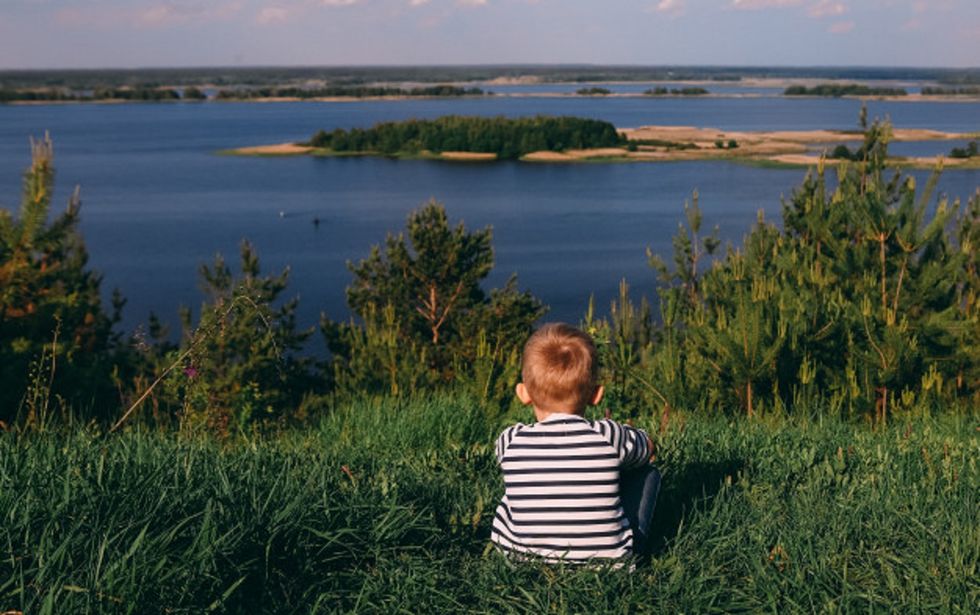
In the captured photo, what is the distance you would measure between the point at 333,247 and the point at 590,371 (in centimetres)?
4146

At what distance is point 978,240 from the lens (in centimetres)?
978

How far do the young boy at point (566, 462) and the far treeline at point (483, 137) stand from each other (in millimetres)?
86139

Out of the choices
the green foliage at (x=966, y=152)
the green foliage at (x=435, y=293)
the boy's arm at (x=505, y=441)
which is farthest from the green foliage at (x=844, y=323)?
the green foliage at (x=966, y=152)

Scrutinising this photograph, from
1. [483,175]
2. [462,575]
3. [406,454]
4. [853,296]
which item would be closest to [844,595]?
[462,575]

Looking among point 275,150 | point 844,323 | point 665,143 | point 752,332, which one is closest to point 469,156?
point 665,143

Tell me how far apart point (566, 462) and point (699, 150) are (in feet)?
277

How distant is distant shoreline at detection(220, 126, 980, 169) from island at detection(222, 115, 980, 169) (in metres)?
0.08

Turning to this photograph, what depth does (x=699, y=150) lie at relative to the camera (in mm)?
84938

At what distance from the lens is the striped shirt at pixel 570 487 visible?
3207 mm

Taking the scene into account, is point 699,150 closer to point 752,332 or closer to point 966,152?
point 966,152

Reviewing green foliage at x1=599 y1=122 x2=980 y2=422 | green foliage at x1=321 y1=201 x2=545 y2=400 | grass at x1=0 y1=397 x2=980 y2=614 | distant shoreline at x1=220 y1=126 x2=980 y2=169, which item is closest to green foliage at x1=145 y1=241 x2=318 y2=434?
green foliage at x1=321 y1=201 x2=545 y2=400

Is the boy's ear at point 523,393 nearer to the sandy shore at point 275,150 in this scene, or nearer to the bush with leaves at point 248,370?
the bush with leaves at point 248,370

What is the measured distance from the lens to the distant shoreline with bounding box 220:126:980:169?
78.6 metres

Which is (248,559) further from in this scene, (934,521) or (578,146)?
(578,146)
